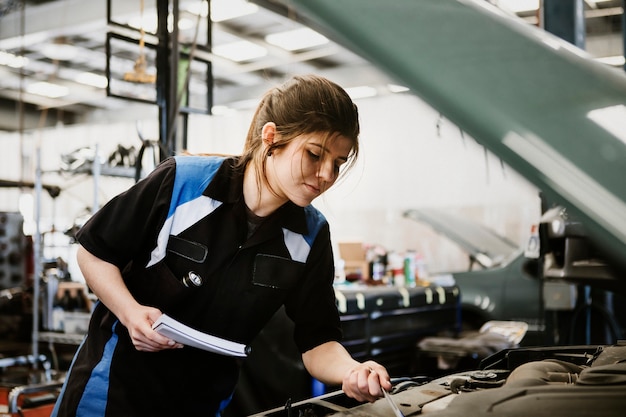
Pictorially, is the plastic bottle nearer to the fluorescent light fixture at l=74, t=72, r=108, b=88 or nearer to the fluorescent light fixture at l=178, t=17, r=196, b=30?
the fluorescent light fixture at l=178, t=17, r=196, b=30

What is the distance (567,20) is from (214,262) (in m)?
2.81

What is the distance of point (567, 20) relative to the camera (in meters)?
3.28

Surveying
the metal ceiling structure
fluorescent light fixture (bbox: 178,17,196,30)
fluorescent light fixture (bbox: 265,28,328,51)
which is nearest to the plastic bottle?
the metal ceiling structure

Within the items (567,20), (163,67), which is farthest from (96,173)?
(567,20)

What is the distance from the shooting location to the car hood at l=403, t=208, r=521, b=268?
533cm

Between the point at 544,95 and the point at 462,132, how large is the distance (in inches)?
3.2

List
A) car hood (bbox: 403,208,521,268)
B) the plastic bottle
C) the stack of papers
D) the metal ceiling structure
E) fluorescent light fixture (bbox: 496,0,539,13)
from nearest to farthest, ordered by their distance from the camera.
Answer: the stack of papers < the plastic bottle < car hood (bbox: 403,208,521,268) < fluorescent light fixture (bbox: 496,0,539,13) < the metal ceiling structure

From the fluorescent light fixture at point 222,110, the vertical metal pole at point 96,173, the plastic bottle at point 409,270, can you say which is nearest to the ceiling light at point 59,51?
the fluorescent light fixture at point 222,110

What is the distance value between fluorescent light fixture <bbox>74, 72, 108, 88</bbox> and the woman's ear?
1089 cm

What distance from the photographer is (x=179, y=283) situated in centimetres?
115

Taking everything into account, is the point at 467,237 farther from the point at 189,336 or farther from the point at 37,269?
the point at 189,336

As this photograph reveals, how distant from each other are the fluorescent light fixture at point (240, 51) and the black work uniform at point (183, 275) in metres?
8.36

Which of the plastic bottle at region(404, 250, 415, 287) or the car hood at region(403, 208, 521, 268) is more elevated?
the car hood at region(403, 208, 521, 268)

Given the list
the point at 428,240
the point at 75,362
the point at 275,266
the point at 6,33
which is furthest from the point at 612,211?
the point at 6,33
